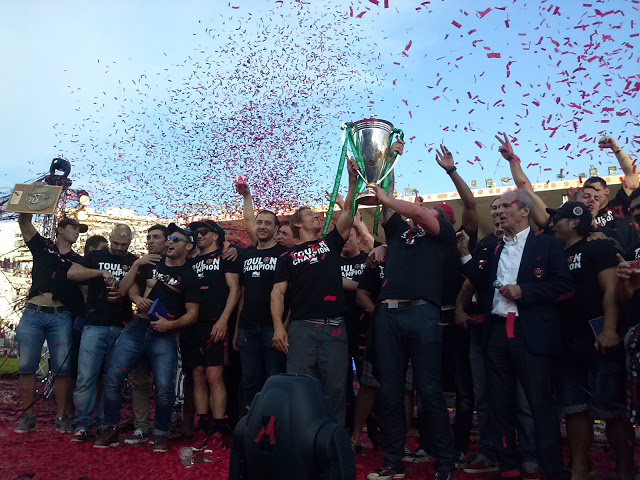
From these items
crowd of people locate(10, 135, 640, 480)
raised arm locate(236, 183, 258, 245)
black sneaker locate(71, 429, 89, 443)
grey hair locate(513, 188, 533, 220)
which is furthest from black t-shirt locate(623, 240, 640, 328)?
black sneaker locate(71, 429, 89, 443)

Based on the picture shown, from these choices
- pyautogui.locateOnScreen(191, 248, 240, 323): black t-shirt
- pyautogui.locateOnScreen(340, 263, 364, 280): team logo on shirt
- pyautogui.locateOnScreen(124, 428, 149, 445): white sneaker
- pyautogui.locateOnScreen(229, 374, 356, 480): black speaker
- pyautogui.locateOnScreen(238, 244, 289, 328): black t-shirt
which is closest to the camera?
pyautogui.locateOnScreen(229, 374, 356, 480): black speaker

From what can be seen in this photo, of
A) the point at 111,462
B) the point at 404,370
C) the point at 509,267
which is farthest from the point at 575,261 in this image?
the point at 111,462

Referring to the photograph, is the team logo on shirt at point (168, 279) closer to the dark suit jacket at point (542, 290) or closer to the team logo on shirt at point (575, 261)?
the dark suit jacket at point (542, 290)

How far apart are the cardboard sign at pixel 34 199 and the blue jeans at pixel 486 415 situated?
4.94 m

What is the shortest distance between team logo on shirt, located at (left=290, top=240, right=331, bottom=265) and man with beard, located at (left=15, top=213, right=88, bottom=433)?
2.24 m

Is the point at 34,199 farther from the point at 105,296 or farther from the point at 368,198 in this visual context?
the point at 368,198

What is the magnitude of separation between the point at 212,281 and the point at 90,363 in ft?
5.08

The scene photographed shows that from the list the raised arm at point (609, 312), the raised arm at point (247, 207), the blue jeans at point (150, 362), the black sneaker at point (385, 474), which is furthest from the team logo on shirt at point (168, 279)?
the raised arm at point (609, 312)

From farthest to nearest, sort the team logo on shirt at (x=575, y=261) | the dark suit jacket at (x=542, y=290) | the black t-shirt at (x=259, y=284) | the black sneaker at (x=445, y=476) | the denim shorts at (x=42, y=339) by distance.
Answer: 1. the denim shorts at (x=42, y=339)
2. the black t-shirt at (x=259, y=284)
3. the team logo on shirt at (x=575, y=261)
4. the black sneaker at (x=445, y=476)
5. the dark suit jacket at (x=542, y=290)

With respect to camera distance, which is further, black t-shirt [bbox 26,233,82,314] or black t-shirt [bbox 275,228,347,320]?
black t-shirt [bbox 26,233,82,314]

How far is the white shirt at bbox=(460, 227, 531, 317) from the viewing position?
406 cm

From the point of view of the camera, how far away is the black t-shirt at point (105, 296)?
19.6ft

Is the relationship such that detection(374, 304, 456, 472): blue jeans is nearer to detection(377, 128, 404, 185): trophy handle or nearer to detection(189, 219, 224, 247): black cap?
detection(377, 128, 404, 185): trophy handle

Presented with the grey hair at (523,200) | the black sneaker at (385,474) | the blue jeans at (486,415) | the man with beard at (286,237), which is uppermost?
the grey hair at (523,200)
